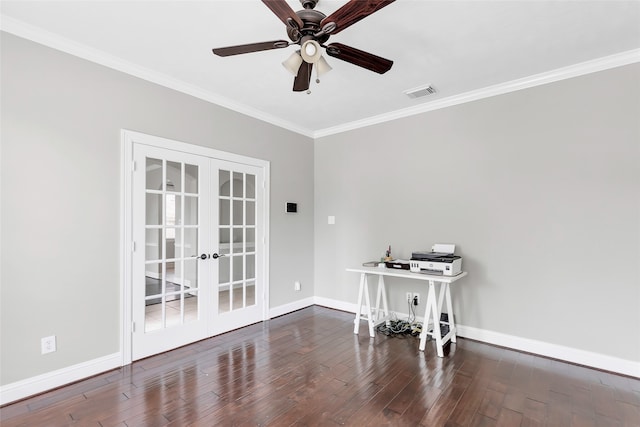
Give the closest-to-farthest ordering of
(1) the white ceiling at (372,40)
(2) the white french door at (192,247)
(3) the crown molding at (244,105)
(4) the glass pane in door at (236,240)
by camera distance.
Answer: (1) the white ceiling at (372,40) → (3) the crown molding at (244,105) → (2) the white french door at (192,247) → (4) the glass pane in door at (236,240)

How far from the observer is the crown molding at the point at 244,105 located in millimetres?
2304

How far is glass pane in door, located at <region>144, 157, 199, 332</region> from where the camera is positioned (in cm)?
295

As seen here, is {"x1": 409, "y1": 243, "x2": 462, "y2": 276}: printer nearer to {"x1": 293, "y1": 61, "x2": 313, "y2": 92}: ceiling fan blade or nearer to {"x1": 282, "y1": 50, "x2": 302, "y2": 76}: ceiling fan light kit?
{"x1": 293, "y1": 61, "x2": 313, "y2": 92}: ceiling fan blade

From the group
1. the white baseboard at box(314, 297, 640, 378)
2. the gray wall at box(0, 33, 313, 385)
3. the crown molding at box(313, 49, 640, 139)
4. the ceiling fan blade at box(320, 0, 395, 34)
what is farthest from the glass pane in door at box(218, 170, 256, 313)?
the white baseboard at box(314, 297, 640, 378)

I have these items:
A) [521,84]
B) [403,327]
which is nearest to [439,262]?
[403,327]

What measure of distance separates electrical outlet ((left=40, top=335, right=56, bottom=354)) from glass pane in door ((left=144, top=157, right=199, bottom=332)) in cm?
67

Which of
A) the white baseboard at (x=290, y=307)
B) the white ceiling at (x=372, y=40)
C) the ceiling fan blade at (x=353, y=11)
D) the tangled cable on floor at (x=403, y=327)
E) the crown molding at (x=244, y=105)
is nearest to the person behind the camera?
the ceiling fan blade at (x=353, y=11)

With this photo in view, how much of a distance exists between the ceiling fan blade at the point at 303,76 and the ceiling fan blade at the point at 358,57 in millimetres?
225

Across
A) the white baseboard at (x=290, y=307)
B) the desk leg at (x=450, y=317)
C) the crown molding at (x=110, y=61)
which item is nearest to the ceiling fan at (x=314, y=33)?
the crown molding at (x=110, y=61)

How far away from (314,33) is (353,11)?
35 centimetres

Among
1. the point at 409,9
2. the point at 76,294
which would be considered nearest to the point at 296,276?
the point at 76,294

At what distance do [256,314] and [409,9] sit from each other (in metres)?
3.57

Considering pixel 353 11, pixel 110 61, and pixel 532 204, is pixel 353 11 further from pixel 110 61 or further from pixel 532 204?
pixel 532 204

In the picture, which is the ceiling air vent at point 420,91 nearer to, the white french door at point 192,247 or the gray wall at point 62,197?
the white french door at point 192,247
